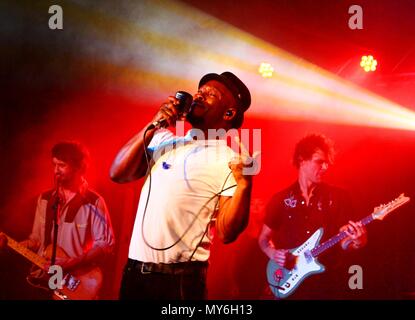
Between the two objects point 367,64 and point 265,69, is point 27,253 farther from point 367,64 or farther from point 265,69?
point 367,64

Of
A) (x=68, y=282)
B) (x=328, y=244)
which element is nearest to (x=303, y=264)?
(x=328, y=244)

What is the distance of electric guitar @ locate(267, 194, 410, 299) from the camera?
3.67 m

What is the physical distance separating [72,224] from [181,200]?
200cm

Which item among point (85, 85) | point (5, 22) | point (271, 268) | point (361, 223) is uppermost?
point (5, 22)

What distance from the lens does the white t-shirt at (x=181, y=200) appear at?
1.99 metres

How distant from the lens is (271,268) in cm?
375

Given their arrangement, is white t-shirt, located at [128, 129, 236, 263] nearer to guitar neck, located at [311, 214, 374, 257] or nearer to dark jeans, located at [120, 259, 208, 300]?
dark jeans, located at [120, 259, 208, 300]

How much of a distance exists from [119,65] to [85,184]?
1064 millimetres

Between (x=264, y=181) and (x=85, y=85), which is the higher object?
(x=85, y=85)

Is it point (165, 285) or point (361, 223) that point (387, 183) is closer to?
point (361, 223)

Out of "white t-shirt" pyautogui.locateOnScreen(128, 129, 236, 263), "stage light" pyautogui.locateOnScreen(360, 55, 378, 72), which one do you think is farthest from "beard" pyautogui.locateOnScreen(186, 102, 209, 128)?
"stage light" pyautogui.locateOnScreen(360, 55, 378, 72)

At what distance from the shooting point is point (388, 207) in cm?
375

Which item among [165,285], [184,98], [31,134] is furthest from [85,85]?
[165,285]

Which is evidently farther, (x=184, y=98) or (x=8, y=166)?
(x=8, y=166)
